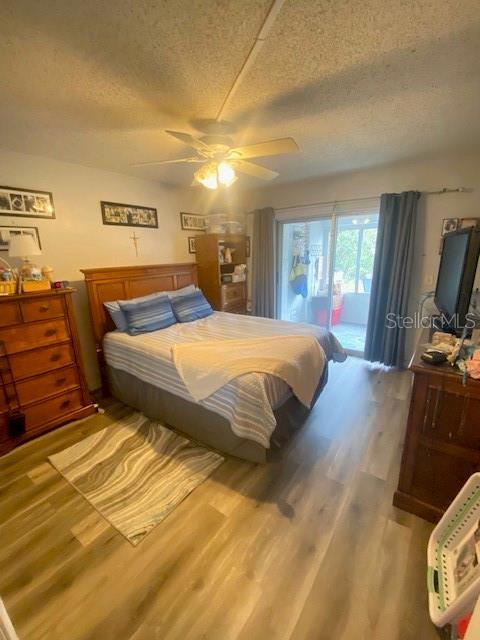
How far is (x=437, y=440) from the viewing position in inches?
54.9

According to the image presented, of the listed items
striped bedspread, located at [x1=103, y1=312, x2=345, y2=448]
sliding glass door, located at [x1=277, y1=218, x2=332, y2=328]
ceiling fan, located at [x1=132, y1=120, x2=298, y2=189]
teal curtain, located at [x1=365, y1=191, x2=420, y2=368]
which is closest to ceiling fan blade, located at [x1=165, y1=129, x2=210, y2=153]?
ceiling fan, located at [x1=132, y1=120, x2=298, y2=189]

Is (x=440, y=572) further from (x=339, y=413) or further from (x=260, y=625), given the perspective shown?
(x=339, y=413)

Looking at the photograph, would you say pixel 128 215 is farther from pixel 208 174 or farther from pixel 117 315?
pixel 208 174

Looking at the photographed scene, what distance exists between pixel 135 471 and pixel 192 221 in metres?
3.28

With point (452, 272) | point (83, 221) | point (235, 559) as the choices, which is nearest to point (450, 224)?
point (452, 272)

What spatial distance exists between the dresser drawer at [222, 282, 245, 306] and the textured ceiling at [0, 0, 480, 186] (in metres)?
2.01

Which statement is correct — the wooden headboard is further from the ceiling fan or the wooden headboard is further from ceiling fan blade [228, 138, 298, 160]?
ceiling fan blade [228, 138, 298, 160]

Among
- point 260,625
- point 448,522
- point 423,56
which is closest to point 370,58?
point 423,56

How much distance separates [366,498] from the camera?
1.64 m

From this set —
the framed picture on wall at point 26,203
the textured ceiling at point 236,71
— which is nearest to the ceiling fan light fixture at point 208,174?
the textured ceiling at point 236,71

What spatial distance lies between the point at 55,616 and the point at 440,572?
5.49 feet

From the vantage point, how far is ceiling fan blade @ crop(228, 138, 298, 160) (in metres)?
1.58

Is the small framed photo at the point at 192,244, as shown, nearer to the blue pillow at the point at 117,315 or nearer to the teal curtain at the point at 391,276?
the blue pillow at the point at 117,315

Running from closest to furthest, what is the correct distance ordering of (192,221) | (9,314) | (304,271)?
1. (9,314)
2. (192,221)
3. (304,271)
